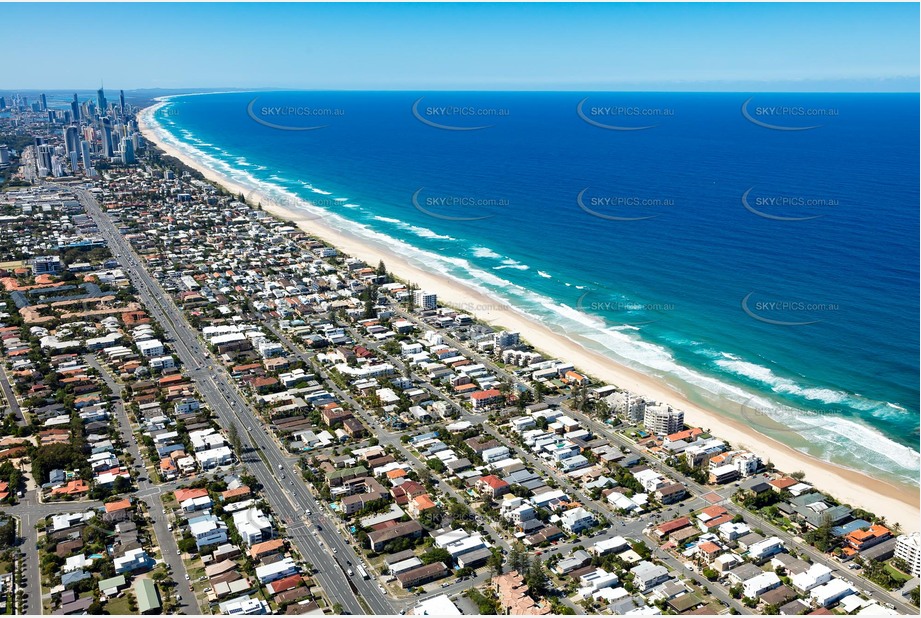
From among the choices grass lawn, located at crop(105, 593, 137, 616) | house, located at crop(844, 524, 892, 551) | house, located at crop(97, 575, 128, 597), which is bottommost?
grass lawn, located at crop(105, 593, 137, 616)

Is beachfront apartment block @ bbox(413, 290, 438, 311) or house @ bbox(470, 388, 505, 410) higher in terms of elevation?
beachfront apartment block @ bbox(413, 290, 438, 311)

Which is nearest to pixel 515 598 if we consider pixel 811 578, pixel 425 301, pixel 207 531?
pixel 811 578

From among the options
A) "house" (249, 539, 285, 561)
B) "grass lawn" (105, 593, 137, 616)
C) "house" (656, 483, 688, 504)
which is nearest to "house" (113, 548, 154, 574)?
"grass lawn" (105, 593, 137, 616)

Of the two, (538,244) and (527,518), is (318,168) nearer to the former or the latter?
(538,244)

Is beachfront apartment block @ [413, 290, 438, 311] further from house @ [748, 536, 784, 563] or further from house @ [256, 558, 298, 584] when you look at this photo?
house @ [748, 536, 784, 563]

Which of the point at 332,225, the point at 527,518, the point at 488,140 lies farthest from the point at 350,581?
the point at 488,140

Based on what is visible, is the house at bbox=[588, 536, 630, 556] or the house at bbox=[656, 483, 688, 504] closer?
the house at bbox=[588, 536, 630, 556]

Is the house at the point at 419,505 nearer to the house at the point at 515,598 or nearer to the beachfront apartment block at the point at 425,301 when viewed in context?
the house at the point at 515,598

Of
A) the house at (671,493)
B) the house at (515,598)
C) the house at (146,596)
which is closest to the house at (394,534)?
the house at (515,598)
